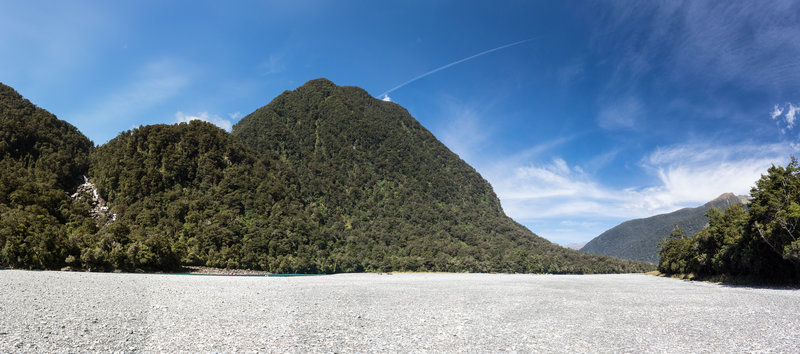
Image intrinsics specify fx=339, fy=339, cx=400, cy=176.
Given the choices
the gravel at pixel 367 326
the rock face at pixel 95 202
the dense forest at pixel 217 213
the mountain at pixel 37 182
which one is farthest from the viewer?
the rock face at pixel 95 202

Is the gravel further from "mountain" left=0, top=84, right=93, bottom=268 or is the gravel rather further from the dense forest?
the dense forest

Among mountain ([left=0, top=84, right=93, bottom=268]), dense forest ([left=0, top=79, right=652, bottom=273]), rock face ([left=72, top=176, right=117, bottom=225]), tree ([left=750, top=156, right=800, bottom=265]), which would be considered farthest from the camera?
rock face ([left=72, top=176, right=117, bottom=225])

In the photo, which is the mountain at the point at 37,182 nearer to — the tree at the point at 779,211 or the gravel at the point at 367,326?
the gravel at the point at 367,326

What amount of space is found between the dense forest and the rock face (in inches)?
19.9

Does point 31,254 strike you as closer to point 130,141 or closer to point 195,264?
point 195,264

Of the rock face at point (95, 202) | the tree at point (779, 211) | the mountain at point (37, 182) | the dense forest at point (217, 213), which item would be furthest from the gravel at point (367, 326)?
the rock face at point (95, 202)

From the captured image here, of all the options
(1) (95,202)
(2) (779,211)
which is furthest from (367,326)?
(1) (95,202)

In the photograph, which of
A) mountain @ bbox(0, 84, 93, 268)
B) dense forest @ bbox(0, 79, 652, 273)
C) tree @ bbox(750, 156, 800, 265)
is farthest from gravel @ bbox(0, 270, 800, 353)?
dense forest @ bbox(0, 79, 652, 273)

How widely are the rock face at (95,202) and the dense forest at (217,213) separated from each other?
506 mm

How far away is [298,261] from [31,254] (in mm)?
47247

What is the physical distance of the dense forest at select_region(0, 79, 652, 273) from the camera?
2212 inches

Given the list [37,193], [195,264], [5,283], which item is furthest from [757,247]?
[37,193]

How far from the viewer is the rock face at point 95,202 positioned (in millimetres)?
90125

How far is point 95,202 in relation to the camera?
9831 cm
